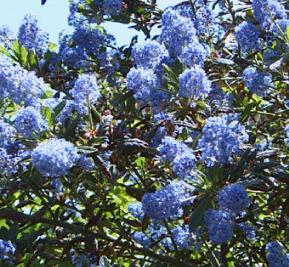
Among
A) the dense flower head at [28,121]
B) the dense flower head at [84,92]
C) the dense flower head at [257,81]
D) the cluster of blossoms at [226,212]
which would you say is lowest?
the cluster of blossoms at [226,212]

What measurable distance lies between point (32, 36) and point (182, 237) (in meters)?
1.53

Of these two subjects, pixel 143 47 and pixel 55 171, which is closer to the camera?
pixel 55 171

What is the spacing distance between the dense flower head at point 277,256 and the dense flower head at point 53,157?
111 centimetres

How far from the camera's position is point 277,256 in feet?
11.9

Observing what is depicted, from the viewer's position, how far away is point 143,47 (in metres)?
3.66

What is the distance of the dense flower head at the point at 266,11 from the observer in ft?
12.1

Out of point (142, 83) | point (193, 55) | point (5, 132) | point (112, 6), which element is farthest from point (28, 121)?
point (112, 6)

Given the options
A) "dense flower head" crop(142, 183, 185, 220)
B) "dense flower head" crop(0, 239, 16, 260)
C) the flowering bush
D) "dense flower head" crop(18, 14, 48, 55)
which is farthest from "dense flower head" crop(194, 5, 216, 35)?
"dense flower head" crop(0, 239, 16, 260)

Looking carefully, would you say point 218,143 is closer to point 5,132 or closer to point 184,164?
point 184,164

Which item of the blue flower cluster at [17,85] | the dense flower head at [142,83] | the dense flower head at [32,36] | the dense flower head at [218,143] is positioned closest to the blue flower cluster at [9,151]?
the blue flower cluster at [17,85]

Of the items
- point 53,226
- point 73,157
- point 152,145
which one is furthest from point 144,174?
point 73,157

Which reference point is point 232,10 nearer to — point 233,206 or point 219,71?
point 219,71

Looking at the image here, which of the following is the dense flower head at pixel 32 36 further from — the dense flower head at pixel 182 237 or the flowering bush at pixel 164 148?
the dense flower head at pixel 182 237

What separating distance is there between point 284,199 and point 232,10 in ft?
4.26
